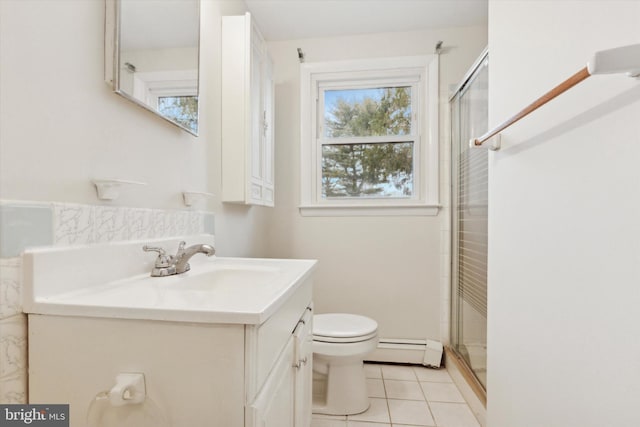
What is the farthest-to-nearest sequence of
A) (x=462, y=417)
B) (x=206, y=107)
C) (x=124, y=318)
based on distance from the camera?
(x=462, y=417), (x=206, y=107), (x=124, y=318)

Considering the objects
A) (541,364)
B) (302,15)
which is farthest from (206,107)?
(541,364)

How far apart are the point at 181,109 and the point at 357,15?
4.80 feet

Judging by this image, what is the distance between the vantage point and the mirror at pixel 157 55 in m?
0.92

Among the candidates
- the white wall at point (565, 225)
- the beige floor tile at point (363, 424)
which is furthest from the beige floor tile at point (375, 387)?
the white wall at point (565, 225)

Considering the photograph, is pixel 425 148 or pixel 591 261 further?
pixel 425 148

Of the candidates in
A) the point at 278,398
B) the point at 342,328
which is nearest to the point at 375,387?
the point at 342,328

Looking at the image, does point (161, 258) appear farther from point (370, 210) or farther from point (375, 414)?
point (370, 210)

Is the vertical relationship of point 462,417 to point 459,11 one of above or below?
below

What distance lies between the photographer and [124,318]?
2.03 feet

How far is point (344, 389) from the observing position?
167cm

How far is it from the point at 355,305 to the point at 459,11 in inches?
82.0

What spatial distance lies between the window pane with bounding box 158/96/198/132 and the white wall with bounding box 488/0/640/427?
1.17 meters

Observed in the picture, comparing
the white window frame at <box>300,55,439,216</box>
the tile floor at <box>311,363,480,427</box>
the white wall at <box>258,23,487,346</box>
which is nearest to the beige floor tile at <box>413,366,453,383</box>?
the tile floor at <box>311,363,480,427</box>

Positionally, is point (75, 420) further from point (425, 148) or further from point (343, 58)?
point (343, 58)
